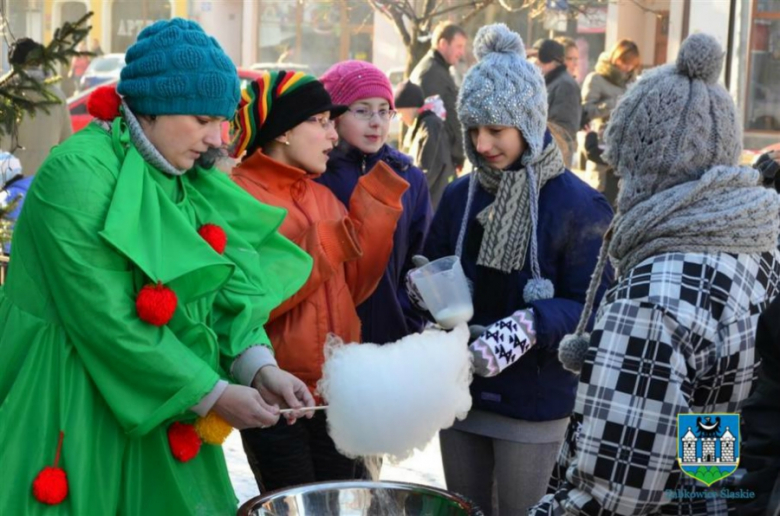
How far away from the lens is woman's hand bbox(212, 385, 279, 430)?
8.86 feet

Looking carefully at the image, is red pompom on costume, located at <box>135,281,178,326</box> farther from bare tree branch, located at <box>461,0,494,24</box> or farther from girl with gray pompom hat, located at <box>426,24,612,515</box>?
bare tree branch, located at <box>461,0,494,24</box>

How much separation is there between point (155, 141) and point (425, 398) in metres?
0.90

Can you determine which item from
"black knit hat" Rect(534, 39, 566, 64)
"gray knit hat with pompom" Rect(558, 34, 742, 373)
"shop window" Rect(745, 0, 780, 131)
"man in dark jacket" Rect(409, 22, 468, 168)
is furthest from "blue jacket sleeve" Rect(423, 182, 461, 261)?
"shop window" Rect(745, 0, 780, 131)

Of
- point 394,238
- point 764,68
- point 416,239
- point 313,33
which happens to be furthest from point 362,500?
point 313,33

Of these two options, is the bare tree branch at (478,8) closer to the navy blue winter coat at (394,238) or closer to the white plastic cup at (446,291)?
the navy blue winter coat at (394,238)

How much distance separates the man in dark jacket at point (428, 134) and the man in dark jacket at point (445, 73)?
23.4 inches

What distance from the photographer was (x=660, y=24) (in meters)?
26.6

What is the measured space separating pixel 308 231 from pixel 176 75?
101cm

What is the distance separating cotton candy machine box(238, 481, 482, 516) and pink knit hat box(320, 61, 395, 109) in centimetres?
188

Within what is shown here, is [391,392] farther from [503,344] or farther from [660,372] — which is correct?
[660,372]

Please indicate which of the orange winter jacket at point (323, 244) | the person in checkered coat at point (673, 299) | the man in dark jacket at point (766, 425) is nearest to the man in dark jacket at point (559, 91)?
the orange winter jacket at point (323, 244)

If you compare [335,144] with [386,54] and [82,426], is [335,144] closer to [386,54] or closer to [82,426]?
[82,426]

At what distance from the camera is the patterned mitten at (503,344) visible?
321cm

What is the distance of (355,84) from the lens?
14.0 ft
